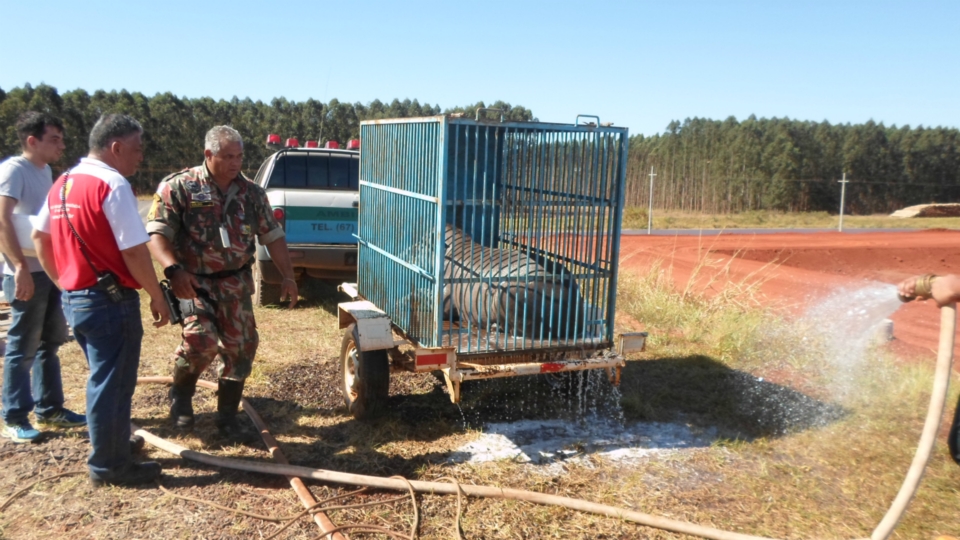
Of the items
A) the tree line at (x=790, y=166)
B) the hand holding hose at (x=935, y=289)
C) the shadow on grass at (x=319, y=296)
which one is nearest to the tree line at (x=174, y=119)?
the tree line at (x=790, y=166)

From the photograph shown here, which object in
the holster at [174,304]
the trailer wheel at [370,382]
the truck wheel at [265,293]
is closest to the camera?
the holster at [174,304]

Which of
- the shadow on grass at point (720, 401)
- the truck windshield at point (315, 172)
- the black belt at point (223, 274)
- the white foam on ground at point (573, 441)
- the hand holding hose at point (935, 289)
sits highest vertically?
the truck windshield at point (315, 172)

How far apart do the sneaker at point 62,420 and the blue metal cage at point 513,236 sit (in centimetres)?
229

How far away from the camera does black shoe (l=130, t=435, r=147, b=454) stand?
14.1ft

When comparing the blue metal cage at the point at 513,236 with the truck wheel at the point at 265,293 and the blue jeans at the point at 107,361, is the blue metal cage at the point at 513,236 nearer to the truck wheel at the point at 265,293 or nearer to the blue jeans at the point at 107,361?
the blue jeans at the point at 107,361

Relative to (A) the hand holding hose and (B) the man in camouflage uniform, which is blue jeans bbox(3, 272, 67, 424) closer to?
(B) the man in camouflage uniform

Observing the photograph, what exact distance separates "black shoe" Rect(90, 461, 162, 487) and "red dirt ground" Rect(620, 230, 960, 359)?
6486 millimetres

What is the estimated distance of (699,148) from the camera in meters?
38.5

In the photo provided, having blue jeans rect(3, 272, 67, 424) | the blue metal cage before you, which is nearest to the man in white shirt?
blue jeans rect(3, 272, 67, 424)

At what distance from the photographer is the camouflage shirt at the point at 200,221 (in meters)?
4.21

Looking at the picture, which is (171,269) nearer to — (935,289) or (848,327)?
(935,289)

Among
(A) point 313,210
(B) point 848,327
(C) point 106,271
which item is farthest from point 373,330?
(B) point 848,327

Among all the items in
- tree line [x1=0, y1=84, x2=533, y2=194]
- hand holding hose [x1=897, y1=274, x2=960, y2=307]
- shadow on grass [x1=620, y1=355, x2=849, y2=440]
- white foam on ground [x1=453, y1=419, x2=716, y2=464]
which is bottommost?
white foam on ground [x1=453, y1=419, x2=716, y2=464]

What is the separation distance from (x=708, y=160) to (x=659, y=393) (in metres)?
34.5
